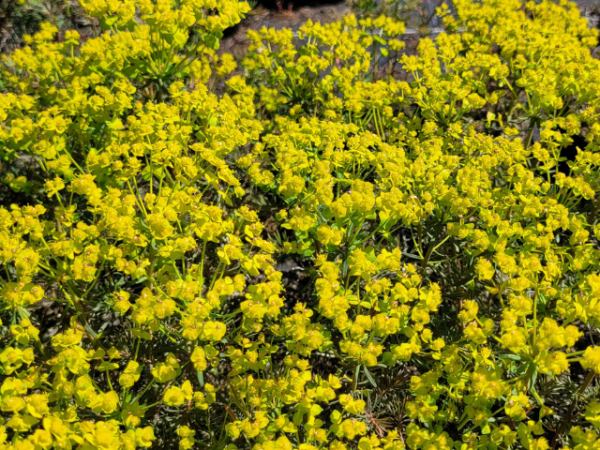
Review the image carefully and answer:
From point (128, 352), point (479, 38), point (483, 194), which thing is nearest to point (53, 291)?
point (128, 352)

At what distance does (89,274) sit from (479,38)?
11.3 feet

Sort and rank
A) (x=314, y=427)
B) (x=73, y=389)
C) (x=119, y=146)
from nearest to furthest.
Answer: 1. (x=73, y=389)
2. (x=314, y=427)
3. (x=119, y=146)

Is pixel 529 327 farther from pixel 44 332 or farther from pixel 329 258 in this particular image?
pixel 44 332

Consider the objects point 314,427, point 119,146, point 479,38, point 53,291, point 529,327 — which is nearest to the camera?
point 314,427

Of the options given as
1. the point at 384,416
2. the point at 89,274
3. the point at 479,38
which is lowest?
the point at 384,416

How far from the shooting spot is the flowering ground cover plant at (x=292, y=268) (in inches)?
79.7

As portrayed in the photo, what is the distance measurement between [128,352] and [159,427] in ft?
1.47

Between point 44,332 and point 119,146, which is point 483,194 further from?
point 44,332

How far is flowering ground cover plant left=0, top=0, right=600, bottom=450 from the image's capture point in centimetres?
202

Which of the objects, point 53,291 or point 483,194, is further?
point 53,291

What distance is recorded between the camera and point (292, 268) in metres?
3.42

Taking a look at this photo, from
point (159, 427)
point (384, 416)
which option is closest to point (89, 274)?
point (159, 427)

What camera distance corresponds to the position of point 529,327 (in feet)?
7.29

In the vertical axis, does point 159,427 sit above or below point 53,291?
below
